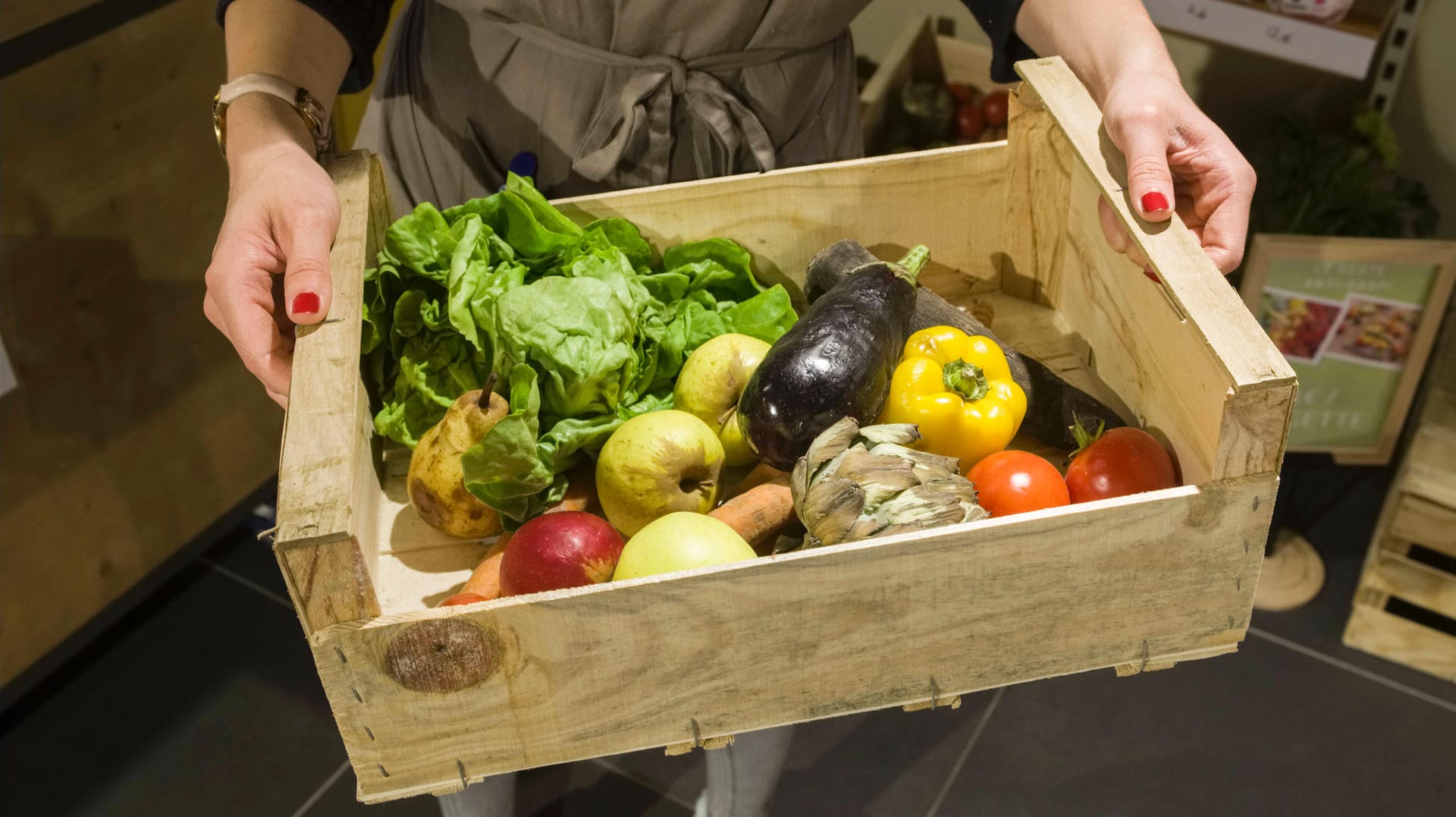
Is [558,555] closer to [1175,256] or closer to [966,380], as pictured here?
[966,380]

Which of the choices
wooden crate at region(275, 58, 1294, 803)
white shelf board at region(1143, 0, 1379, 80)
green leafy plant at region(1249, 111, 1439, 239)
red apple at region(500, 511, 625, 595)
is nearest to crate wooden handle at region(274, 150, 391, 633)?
wooden crate at region(275, 58, 1294, 803)

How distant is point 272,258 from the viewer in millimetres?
1003

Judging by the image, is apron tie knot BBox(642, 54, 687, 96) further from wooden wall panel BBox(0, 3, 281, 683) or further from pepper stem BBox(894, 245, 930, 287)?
wooden wall panel BBox(0, 3, 281, 683)

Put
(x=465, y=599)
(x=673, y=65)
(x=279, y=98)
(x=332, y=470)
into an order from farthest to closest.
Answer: (x=673, y=65)
(x=279, y=98)
(x=465, y=599)
(x=332, y=470)

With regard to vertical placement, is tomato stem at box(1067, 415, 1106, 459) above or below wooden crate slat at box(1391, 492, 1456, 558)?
above

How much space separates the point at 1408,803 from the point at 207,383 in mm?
2048

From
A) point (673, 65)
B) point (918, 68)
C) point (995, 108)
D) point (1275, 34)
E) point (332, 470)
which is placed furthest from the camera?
point (918, 68)

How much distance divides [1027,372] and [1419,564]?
1180mm

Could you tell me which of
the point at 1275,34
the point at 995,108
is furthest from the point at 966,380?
Answer: the point at 995,108

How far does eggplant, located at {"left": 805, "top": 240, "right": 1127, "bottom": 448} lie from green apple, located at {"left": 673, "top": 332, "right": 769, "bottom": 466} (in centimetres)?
13

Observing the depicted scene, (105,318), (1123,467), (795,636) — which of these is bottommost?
(105,318)

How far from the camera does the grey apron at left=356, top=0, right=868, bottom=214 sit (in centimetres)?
121

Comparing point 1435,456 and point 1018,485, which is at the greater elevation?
point 1018,485

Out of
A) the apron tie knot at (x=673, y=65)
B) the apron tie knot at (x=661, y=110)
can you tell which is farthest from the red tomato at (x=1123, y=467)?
the apron tie knot at (x=673, y=65)
